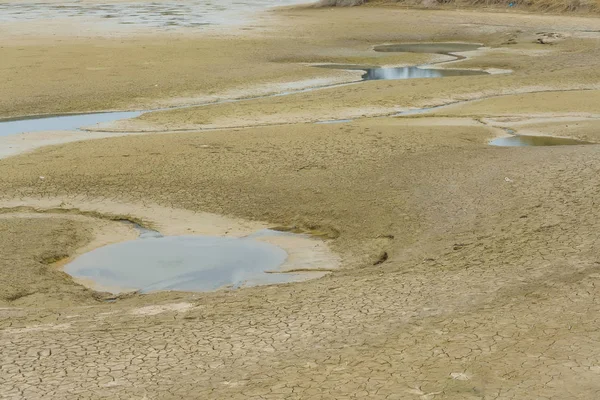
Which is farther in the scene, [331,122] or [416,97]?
[416,97]

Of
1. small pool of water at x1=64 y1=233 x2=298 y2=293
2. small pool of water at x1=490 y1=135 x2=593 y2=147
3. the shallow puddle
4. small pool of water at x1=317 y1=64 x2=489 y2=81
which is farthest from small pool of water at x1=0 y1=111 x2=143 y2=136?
the shallow puddle

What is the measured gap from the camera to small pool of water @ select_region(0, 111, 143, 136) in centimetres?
1608

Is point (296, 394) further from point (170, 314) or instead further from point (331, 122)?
point (331, 122)

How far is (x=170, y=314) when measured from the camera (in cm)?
709

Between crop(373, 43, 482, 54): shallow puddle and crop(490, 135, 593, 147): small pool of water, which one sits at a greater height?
crop(490, 135, 593, 147): small pool of water

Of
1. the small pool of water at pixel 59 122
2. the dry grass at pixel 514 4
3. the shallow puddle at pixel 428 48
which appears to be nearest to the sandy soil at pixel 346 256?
the small pool of water at pixel 59 122

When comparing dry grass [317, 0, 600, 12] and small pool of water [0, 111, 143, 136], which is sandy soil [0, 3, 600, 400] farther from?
dry grass [317, 0, 600, 12]

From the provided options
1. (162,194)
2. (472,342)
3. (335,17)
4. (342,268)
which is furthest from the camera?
(335,17)

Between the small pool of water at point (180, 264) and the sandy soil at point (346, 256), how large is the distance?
1.13 ft

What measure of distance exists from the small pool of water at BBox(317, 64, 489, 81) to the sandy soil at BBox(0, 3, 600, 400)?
3.73 metres

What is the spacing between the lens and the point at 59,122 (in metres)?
16.8

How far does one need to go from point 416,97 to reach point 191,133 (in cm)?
508

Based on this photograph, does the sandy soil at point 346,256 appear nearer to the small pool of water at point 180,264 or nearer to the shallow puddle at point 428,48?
the small pool of water at point 180,264

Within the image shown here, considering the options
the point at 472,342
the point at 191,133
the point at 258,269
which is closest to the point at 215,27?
the point at 191,133
